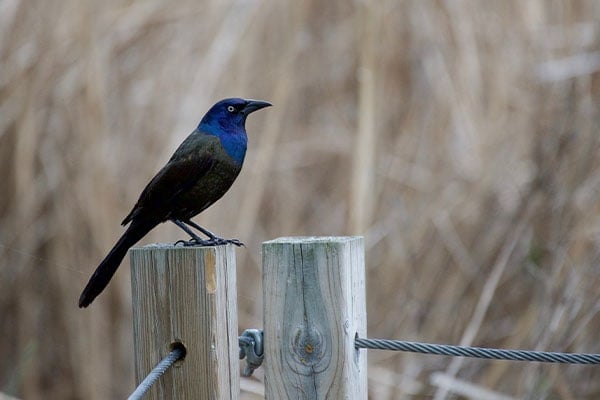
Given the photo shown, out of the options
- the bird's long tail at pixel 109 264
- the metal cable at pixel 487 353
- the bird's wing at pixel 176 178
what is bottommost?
the metal cable at pixel 487 353

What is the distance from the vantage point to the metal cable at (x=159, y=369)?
1.38 m

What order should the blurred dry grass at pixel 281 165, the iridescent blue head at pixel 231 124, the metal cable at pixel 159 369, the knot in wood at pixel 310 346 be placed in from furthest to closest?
1. the blurred dry grass at pixel 281 165
2. the iridescent blue head at pixel 231 124
3. the knot in wood at pixel 310 346
4. the metal cable at pixel 159 369

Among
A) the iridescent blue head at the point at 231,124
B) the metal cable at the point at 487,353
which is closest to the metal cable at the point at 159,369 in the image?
the metal cable at the point at 487,353

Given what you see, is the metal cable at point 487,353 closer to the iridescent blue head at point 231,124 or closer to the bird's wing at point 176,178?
the bird's wing at point 176,178

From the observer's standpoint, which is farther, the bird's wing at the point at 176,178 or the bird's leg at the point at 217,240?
the bird's wing at the point at 176,178

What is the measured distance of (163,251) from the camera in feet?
4.82

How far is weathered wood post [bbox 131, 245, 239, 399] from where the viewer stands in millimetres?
1439

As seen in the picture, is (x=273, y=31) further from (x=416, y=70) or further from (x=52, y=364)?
(x=52, y=364)

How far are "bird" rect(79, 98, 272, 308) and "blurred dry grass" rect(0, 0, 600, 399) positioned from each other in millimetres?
768

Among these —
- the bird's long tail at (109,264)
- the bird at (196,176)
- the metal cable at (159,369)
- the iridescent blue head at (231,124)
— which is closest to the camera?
the metal cable at (159,369)

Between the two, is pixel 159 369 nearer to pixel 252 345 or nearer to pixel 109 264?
pixel 252 345

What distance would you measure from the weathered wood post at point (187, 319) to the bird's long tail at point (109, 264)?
35cm

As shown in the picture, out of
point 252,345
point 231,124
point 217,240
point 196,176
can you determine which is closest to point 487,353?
point 252,345

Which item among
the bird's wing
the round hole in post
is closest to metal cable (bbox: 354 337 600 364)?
the round hole in post
